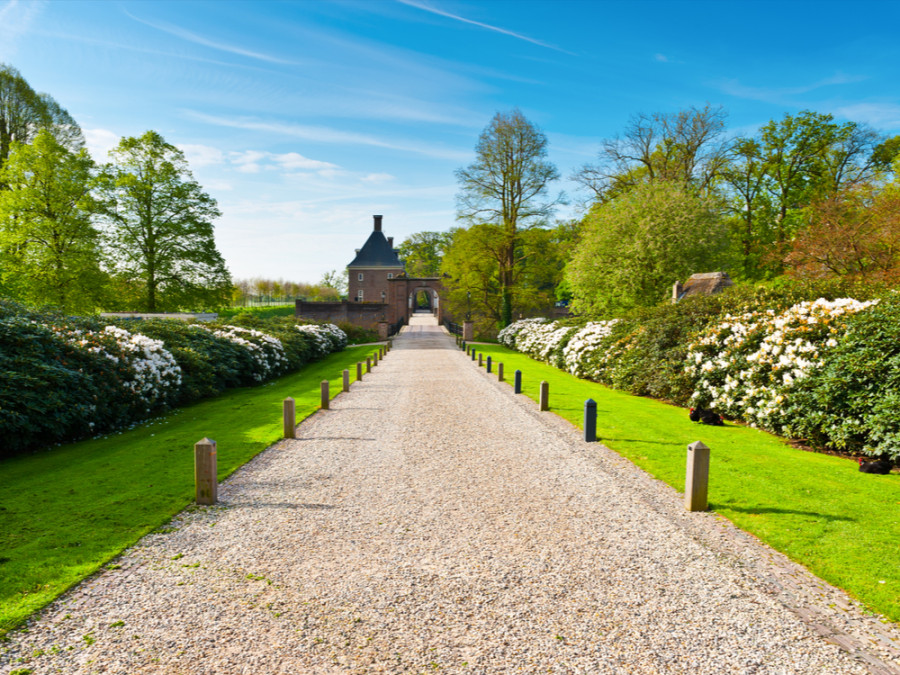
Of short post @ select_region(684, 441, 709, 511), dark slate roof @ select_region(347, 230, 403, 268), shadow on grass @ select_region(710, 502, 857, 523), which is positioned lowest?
shadow on grass @ select_region(710, 502, 857, 523)

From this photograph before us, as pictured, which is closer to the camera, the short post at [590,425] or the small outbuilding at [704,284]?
the short post at [590,425]

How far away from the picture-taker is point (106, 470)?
739 centimetres

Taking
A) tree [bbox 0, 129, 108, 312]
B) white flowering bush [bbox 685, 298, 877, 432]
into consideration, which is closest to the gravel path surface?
white flowering bush [bbox 685, 298, 877, 432]

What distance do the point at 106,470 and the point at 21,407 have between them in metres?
2.12

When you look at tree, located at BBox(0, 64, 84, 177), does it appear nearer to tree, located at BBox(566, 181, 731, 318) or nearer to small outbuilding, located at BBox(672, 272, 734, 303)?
tree, located at BBox(566, 181, 731, 318)

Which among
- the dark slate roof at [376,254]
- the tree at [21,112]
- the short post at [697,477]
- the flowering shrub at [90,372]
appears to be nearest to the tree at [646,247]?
the flowering shrub at [90,372]

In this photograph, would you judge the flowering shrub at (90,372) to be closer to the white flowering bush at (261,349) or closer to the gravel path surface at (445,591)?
the white flowering bush at (261,349)

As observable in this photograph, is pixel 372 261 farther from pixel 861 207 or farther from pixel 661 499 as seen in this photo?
pixel 661 499

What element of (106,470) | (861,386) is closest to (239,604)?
(106,470)

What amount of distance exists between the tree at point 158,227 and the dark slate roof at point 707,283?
26.5 m

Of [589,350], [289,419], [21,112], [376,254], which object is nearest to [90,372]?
[289,419]

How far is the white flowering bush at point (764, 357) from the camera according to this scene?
30.8 feet

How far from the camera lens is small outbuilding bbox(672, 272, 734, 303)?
19812 millimetres

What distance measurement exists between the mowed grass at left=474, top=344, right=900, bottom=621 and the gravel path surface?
34 centimetres
